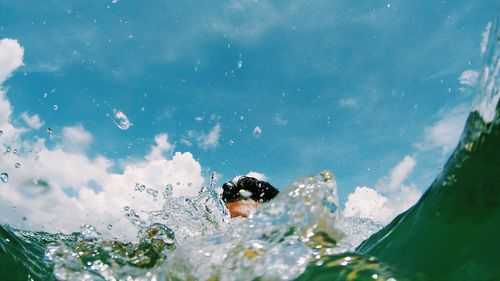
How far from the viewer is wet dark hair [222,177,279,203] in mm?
6496

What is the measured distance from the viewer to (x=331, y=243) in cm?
289

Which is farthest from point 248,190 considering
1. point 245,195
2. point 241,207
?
point 241,207

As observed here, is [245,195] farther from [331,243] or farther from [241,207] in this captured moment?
[331,243]

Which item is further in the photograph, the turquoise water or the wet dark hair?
the wet dark hair

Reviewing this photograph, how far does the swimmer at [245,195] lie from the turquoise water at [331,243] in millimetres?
2503

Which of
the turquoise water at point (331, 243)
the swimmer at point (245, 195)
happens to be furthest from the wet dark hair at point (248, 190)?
the turquoise water at point (331, 243)

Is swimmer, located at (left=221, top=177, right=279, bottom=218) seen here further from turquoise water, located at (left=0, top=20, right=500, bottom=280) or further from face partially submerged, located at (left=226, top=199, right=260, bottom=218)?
turquoise water, located at (left=0, top=20, right=500, bottom=280)

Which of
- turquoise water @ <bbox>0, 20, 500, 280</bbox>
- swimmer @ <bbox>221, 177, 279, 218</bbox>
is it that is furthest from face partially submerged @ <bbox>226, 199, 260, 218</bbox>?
turquoise water @ <bbox>0, 20, 500, 280</bbox>

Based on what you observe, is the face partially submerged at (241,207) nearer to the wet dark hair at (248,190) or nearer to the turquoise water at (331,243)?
the wet dark hair at (248,190)

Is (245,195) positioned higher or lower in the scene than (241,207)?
higher

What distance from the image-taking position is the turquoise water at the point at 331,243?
2682 millimetres

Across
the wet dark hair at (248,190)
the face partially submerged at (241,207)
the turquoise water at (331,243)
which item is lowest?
the turquoise water at (331,243)

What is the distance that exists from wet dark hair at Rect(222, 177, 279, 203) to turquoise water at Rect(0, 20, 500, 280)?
101 inches

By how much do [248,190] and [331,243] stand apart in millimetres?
3666
